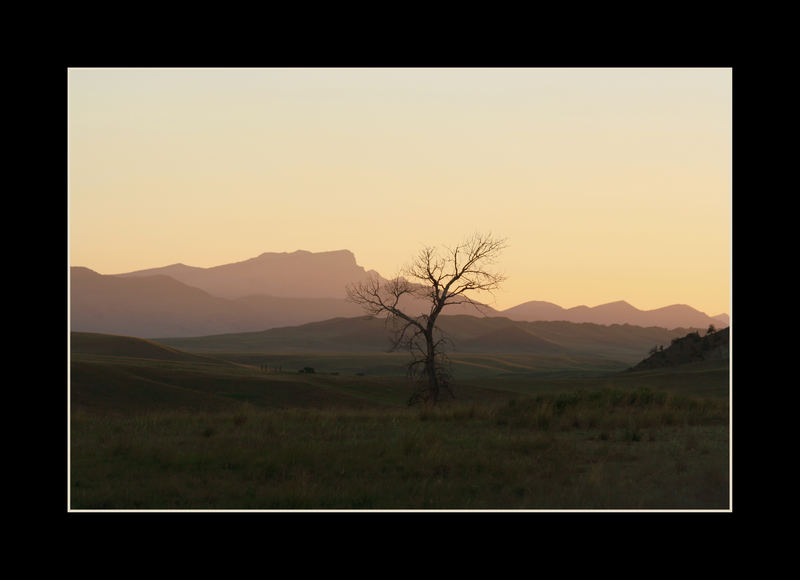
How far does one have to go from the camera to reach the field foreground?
11.7 meters

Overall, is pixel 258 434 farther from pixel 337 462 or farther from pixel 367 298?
pixel 367 298

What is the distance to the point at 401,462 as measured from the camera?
13.6m

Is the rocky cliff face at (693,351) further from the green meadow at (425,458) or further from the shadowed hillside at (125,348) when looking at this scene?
the green meadow at (425,458)

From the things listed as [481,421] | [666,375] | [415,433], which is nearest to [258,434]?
[415,433]

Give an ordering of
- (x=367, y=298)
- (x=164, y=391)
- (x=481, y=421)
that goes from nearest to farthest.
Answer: (x=481, y=421) < (x=367, y=298) < (x=164, y=391)

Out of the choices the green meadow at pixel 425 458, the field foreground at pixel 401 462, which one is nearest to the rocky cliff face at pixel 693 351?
the green meadow at pixel 425 458

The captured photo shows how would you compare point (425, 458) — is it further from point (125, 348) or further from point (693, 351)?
point (125, 348)

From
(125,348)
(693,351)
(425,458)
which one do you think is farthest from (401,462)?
(125,348)

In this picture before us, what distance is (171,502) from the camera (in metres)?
11.6

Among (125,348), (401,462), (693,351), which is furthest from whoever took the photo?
(125,348)

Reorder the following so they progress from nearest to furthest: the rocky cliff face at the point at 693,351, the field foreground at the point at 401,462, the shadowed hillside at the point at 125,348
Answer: the field foreground at the point at 401,462 < the rocky cliff face at the point at 693,351 < the shadowed hillside at the point at 125,348

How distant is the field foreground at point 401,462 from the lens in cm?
1169

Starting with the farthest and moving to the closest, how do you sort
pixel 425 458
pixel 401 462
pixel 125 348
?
1. pixel 125 348
2. pixel 425 458
3. pixel 401 462
